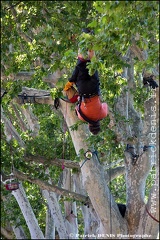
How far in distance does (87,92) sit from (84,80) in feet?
0.62

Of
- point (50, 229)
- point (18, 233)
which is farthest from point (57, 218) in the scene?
point (18, 233)

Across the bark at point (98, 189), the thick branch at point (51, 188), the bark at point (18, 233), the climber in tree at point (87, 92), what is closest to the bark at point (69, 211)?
the bark at point (18, 233)

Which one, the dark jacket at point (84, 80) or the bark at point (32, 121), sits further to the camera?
the bark at point (32, 121)

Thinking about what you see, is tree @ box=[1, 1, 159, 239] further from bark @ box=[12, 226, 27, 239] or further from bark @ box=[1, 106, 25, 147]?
bark @ box=[12, 226, 27, 239]

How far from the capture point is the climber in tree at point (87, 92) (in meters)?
7.80

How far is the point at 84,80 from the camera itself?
7938 mm

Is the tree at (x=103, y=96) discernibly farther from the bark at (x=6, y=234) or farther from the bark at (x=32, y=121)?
the bark at (x=6, y=234)

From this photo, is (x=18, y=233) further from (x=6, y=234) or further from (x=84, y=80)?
(x=84, y=80)

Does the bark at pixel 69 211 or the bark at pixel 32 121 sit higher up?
the bark at pixel 32 121

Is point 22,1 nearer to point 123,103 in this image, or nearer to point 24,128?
point 123,103

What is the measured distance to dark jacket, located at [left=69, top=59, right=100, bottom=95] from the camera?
7848mm

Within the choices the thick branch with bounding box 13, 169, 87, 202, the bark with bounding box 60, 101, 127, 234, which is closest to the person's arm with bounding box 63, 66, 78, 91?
the bark with bounding box 60, 101, 127, 234

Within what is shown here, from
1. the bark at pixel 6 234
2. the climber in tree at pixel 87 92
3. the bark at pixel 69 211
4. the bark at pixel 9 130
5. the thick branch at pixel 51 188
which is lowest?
the bark at pixel 6 234

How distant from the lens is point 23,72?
10039 millimetres
